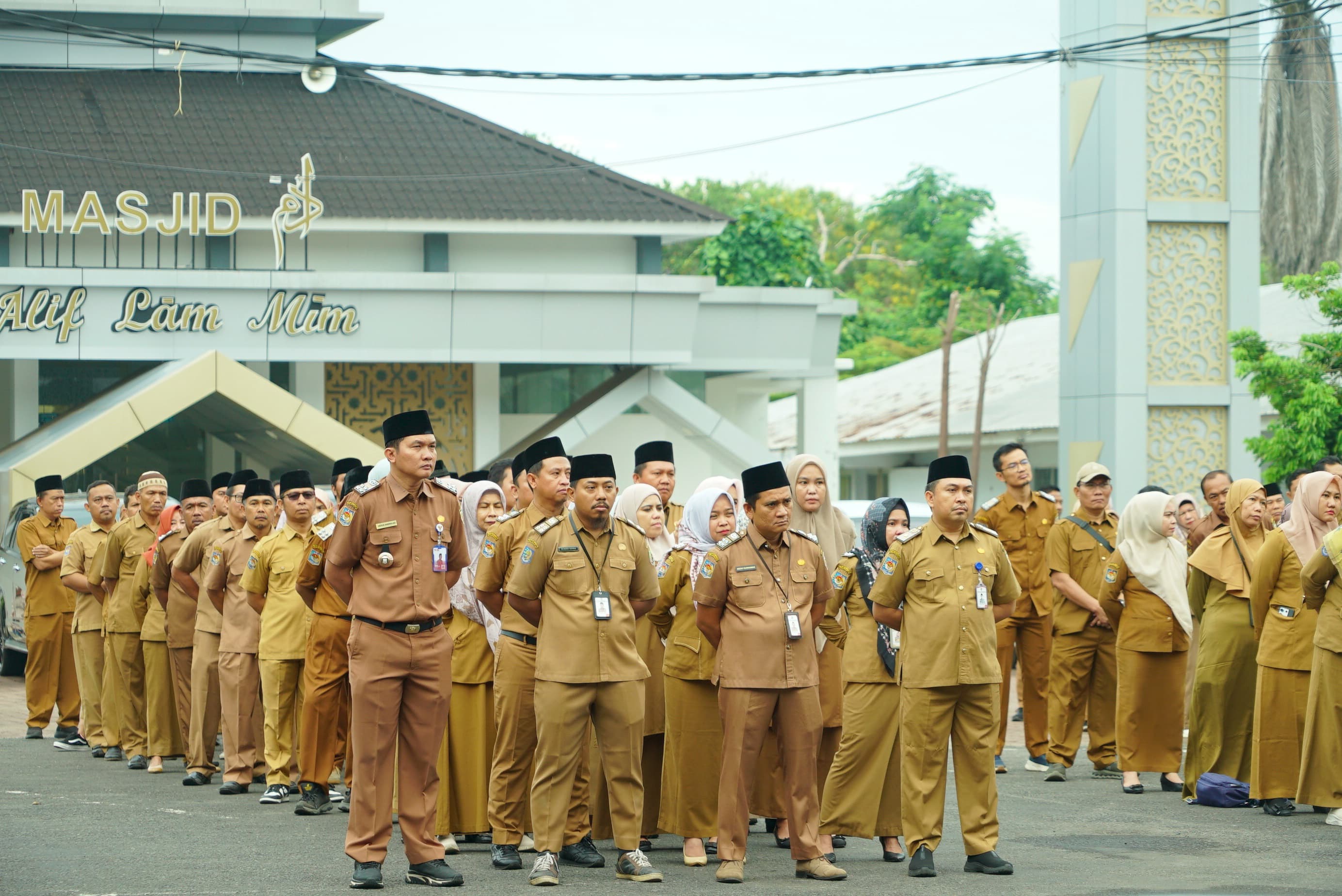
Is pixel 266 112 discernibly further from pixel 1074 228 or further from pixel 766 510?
pixel 766 510

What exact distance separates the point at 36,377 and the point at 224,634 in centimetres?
1649

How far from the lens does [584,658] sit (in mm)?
9031

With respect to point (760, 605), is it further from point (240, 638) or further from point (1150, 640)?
point (240, 638)

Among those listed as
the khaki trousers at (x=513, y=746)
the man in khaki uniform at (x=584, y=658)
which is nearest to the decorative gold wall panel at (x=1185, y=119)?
the man in khaki uniform at (x=584, y=658)

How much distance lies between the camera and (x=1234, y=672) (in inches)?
467

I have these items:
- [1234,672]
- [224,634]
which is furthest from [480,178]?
[1234,672]

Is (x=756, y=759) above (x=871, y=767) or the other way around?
above

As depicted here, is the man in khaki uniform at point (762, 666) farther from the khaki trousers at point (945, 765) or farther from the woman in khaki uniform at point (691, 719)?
the khaki trousers at point (945, 765)

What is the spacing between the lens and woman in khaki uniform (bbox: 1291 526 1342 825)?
34.6 ft

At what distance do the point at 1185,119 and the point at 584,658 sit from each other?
14095mm

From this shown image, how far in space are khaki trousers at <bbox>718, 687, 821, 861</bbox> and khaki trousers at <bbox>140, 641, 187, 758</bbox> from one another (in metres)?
6.37

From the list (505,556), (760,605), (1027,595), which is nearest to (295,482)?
(505,556)

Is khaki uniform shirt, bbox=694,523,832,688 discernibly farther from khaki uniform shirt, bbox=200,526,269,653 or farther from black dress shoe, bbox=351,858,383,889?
khaki uniform shirt, bbox=200,526,269,653

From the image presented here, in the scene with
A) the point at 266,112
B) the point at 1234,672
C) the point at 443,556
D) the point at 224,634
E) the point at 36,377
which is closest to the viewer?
the point at 443,556
